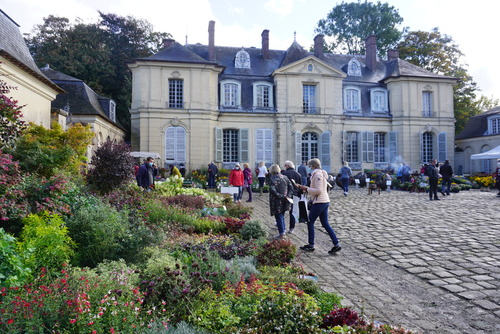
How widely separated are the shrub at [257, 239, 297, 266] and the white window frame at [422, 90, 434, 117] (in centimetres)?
2531

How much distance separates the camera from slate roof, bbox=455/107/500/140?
94.6 feet

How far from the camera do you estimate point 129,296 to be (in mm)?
3055

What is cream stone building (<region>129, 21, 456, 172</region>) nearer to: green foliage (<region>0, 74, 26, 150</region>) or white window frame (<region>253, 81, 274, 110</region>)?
white window frame (<region>253, 81, 274, 110</region>)

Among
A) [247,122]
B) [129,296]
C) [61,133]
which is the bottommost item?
[129,296]

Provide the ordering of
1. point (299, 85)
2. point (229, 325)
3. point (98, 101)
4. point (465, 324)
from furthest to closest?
point (299, 85) < point (98, 101) < point (465, 324) < point (229, 325)

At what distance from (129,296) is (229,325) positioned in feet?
2.98

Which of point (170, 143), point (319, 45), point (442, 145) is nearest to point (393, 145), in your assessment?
point (442, 145)

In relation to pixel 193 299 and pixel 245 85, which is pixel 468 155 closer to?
pixel 245 85

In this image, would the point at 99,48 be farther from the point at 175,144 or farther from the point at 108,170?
the point at 108,170

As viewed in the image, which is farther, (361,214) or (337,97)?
(337,97)

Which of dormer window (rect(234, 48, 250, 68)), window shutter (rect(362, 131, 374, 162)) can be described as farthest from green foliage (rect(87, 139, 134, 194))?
window shutter (rect(362, 131, 374, 162))

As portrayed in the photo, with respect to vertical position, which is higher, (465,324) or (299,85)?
(299,85)

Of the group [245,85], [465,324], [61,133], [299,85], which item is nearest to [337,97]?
[299,85]

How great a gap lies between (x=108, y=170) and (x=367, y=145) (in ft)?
67.3
